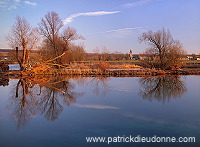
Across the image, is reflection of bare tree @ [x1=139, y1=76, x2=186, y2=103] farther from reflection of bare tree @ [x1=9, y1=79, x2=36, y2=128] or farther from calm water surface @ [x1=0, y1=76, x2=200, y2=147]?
reflection of bare tree @ [x1=9, y1=79, x2=36, y2=128]

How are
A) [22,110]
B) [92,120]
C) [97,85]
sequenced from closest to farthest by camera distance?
[92,120] < [22,110] < [97,85]

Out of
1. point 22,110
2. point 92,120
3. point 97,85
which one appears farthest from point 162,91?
point 22,110

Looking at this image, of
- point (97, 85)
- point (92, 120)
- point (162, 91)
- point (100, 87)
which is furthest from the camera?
point (97, 85)

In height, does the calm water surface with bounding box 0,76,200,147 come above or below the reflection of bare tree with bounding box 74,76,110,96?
below

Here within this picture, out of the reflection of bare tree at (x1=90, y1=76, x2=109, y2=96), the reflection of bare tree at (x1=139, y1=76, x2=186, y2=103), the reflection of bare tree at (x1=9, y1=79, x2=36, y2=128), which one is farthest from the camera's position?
the reflection of bare tree at (x1=90, y1=76, x2=109, y2=96)

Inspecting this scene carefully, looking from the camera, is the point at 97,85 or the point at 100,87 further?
the point at 97,85

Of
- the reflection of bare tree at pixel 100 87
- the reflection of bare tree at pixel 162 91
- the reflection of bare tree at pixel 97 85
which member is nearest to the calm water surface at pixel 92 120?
the reflection of bare tree at pixel 162 91

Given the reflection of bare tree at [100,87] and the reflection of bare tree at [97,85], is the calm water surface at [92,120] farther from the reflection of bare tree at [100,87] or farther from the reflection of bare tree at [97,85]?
the reflection of bare tree at [97,85]

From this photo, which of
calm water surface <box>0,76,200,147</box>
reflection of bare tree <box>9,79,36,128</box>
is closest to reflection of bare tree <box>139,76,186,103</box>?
calm water surface <box>0,76,200,147</box>

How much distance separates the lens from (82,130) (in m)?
4.79

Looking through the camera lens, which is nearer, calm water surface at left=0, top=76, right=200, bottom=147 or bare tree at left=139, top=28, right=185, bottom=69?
calm water surface at left=0, top=76, right=200, bottom=147

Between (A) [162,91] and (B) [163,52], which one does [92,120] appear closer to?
(A) [162,91]

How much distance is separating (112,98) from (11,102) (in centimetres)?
461

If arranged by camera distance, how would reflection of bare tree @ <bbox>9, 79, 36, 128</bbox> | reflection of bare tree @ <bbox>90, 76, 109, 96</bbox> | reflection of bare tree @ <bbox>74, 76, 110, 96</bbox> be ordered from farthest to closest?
reflection of bare tree @ <bbox>74, 76, 110, 96</bbox> < reflection of bare tree @ <bbox>90, 76, 109, 96</bbox> < reflection of bare tree @ <bbox>9, 79, 36, 128</bbox>
